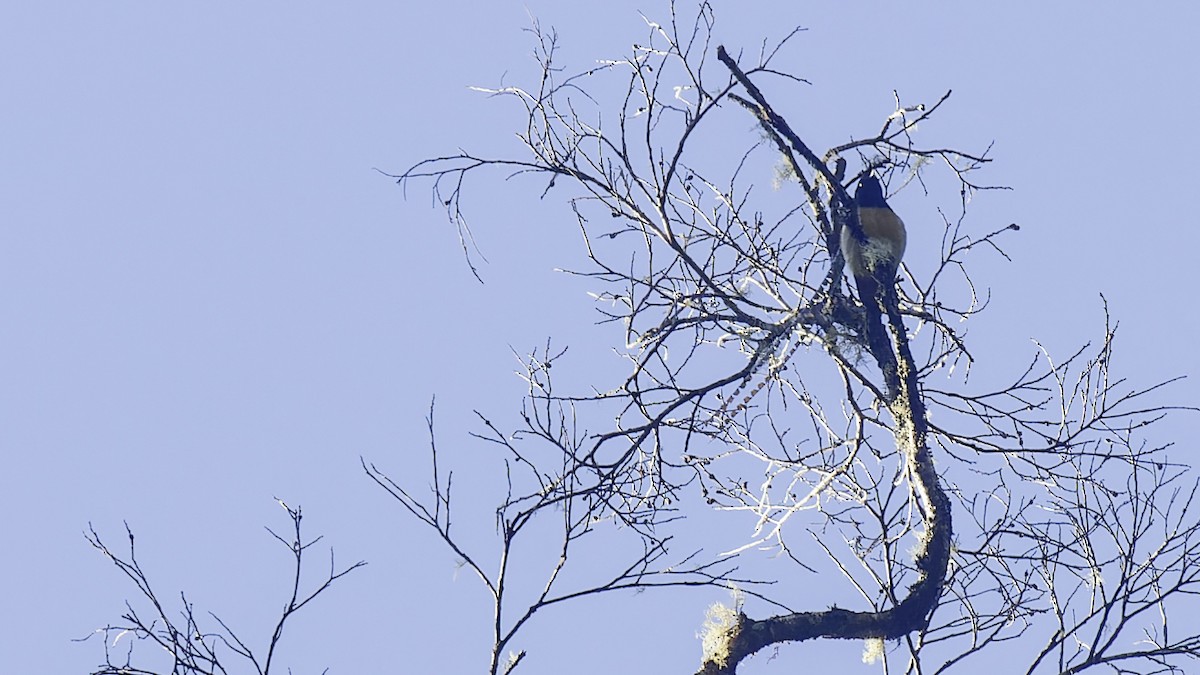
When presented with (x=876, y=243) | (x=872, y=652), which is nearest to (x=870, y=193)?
(x=876, y=243)

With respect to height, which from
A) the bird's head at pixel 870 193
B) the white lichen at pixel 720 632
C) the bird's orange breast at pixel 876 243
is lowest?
the white lichen at pixel 720 632

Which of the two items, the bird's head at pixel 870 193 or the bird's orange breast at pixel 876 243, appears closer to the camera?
the bird's orange breast at pixel 876 243

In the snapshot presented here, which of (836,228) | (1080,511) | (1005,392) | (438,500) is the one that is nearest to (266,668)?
(438,500)

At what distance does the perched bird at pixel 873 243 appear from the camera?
4.05 meters

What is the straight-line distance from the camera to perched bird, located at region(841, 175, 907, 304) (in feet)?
13.3

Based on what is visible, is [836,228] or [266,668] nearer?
[266,668]

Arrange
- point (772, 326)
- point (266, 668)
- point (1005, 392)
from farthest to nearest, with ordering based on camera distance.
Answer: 1. point (1005, 392)
2. point (772, 326)
3. point (266, 668)

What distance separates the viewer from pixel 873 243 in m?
4.07

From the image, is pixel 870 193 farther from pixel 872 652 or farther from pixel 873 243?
pixel 872 652

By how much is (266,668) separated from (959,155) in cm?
242

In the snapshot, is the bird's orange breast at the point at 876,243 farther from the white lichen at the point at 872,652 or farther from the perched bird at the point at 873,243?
the white lichen at the point at 872,652

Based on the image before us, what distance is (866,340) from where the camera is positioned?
13.2ft

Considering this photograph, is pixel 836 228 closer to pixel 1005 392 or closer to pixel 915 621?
pixel 1005 392

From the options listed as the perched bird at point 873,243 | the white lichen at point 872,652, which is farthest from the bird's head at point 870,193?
the white lichen at point 872,652
